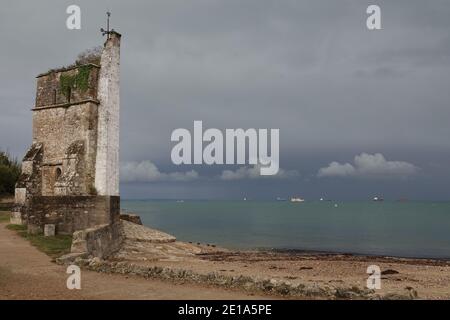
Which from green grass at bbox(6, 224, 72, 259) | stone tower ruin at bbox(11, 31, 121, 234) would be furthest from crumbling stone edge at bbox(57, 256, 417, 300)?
stone tower ruin at bbox(11, 31, 121, 234)

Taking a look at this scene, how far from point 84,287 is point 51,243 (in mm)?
7437

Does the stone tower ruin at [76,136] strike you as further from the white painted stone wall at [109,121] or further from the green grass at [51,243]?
the green grass at [51,243]

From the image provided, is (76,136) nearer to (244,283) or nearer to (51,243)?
(51,243)

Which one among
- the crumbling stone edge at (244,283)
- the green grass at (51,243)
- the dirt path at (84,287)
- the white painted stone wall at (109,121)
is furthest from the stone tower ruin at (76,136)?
the crumbling stone edge at (244,283)

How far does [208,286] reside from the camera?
448 inches

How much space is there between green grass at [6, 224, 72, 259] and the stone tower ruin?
1.68 meters

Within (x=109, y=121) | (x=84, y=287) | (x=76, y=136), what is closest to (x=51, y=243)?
(x=76, y=136)

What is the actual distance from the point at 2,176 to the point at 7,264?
3226 centimetres

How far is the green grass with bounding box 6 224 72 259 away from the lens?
51.0ft

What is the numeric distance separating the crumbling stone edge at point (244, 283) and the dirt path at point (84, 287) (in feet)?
1.22

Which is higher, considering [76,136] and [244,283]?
[76,136]

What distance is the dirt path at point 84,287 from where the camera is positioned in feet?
32.7

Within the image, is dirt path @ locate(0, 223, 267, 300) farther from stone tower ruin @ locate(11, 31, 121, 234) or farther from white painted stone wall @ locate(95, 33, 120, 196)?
white painted stone wall @ locate(95, 33, 120, 196)

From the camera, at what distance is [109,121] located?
2242cm
